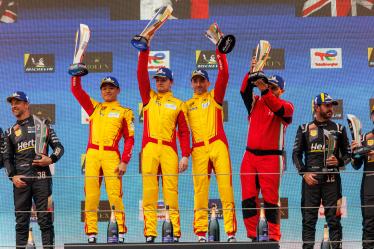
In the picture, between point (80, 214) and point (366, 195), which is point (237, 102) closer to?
point (366, 195)

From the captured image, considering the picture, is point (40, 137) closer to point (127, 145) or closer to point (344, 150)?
point (127, 145)

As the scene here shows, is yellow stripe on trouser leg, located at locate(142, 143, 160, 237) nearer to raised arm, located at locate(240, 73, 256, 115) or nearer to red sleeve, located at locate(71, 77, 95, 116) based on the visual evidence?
red sleeve, located at locate(71, 77, 95, 116)

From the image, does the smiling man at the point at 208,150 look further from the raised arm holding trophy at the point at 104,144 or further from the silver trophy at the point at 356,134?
the silver trophy at the point at 356,134

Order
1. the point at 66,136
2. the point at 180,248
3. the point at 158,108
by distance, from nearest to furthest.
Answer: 1. the point at 180,248
2. the point at 158,108
3. the point at 66,136

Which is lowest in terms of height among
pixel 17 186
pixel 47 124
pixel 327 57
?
pixel 17 186

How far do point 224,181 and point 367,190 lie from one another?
4.46ft

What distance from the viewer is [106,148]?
6312 millimetres

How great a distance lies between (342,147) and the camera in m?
6.26

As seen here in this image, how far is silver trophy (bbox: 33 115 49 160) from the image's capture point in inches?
242

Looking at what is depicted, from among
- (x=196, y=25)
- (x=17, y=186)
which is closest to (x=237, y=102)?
(x=196, y=25)

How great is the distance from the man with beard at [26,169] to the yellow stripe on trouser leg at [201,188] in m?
1.08

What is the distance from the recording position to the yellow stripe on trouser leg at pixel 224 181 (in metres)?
5.93

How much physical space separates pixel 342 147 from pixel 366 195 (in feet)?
1.90

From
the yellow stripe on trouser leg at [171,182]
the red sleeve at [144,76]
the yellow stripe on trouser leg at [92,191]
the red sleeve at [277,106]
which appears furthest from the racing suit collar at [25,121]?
the red sleeve at [277,106]
